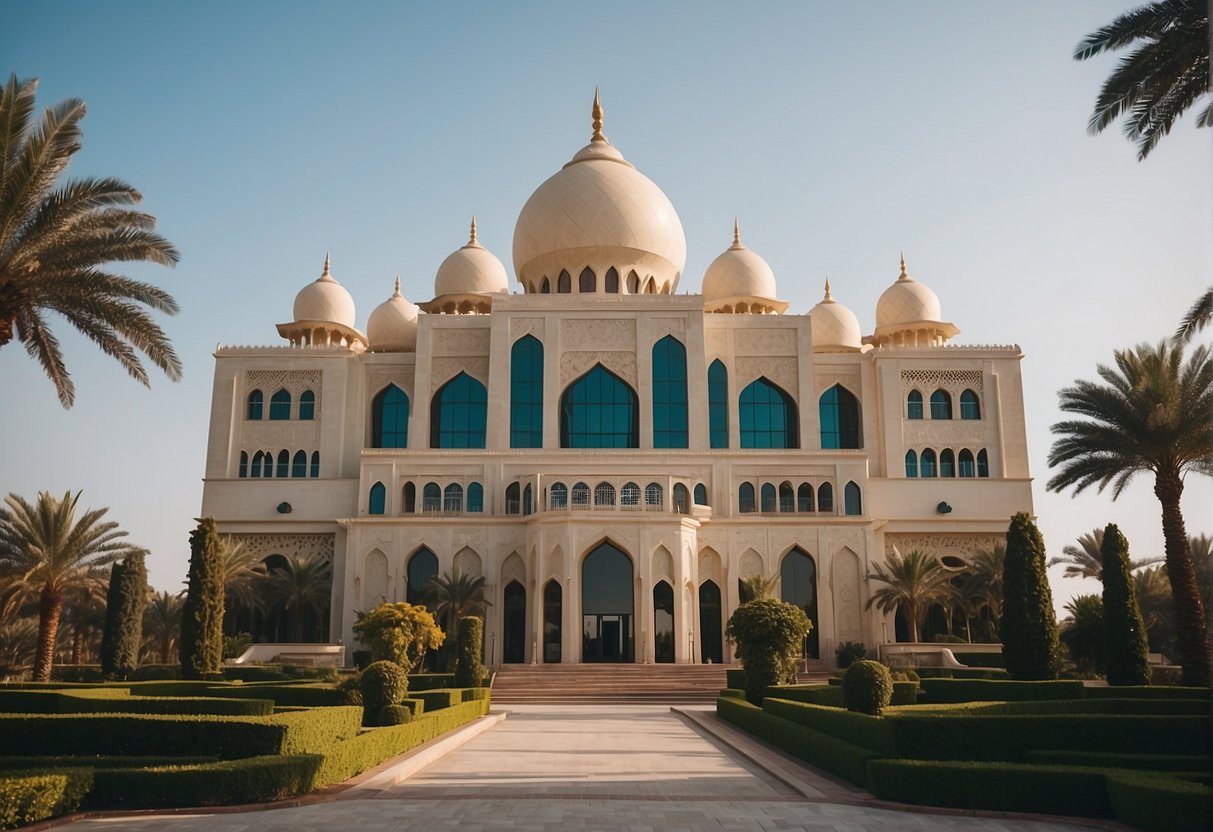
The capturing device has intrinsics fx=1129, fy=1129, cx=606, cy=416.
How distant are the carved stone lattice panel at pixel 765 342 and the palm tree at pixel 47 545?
2520cm

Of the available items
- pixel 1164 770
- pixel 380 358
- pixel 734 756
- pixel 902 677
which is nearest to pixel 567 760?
pixel 734 756

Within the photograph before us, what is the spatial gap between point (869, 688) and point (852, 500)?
26.3 metres

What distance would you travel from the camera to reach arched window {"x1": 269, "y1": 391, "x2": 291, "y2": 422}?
1839 inches

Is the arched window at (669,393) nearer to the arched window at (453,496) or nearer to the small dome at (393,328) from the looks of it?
the arched window at (453,496)

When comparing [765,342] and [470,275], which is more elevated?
[470,275]

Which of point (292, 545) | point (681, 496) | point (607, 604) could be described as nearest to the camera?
point (607, 604)

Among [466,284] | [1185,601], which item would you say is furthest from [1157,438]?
[466,284]

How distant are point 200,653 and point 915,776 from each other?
2022 cm

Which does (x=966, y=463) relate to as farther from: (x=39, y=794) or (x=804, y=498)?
(x=39, y=794)

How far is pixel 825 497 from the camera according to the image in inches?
1661

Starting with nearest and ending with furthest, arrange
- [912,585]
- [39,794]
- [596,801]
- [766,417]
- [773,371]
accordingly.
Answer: [39,794], [596,801], [912,585], [766,417], [773,371]

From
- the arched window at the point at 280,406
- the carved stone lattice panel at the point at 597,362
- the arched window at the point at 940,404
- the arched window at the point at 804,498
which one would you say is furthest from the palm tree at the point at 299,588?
the arched window at the point at 940,404

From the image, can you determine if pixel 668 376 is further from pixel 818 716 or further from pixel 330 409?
pixel 818 716

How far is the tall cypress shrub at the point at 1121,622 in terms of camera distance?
25.3 m
